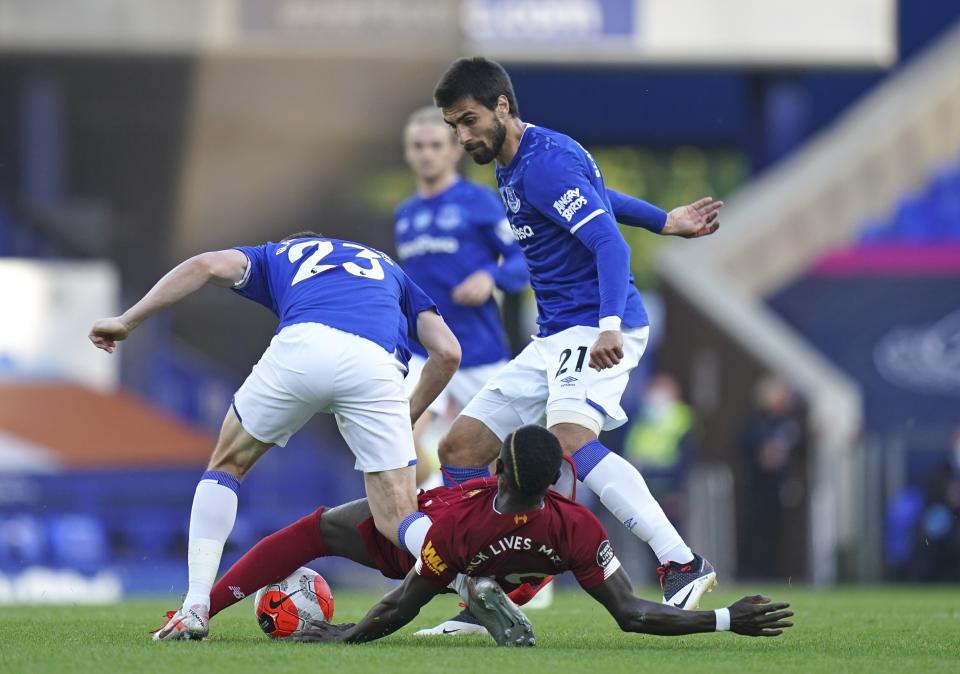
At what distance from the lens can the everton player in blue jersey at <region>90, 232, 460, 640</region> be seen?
5.99 meters

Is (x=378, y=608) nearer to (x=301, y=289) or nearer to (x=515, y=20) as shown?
(x=301, y=289)

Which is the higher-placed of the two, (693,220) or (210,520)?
(693,220)

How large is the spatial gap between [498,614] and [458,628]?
0.69 m

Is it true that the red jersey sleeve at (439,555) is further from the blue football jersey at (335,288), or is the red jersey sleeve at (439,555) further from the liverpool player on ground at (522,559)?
the blue football jersey at (335,288)

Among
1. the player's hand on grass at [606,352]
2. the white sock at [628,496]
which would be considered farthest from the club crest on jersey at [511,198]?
the white sock at [628,496]

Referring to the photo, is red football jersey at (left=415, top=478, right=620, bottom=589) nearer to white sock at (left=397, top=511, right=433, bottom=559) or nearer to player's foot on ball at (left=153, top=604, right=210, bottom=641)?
white sock at (left=397, top=511, right=433, bottom=559)

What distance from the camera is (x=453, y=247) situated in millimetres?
8906

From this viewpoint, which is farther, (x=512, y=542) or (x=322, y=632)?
(x=322, y=632)

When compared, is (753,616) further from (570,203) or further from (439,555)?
(570,203)

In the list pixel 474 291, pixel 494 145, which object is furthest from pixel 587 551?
pixel 474 291

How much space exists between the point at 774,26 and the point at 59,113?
907 centimetres

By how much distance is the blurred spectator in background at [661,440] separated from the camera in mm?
15820

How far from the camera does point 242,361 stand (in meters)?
14.9

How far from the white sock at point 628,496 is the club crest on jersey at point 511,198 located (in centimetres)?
98
